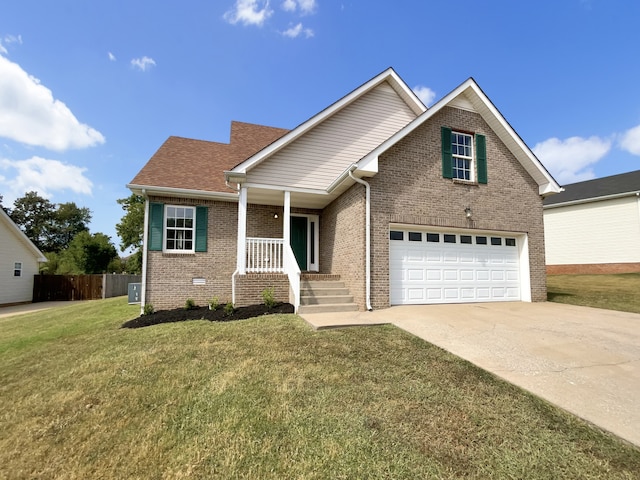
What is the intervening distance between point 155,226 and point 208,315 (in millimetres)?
3822

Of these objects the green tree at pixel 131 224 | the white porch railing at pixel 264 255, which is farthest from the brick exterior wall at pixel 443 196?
the green tree at pixel 131 224

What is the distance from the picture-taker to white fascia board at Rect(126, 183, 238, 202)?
30.8 feet

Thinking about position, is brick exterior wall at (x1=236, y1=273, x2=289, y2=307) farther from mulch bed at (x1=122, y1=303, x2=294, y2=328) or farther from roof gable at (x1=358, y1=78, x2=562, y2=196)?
roof gable at (x1=358, y1=78, x2=562, y2=196)

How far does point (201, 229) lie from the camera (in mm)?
10047

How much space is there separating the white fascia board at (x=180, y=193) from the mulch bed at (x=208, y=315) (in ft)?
12.5

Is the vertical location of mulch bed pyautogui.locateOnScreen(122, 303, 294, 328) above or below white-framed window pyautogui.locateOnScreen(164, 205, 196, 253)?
below

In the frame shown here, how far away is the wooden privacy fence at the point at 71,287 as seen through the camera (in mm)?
20250

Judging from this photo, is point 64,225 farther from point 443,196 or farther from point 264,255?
point 443,196

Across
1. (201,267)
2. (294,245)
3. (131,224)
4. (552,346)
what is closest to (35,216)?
(131,224)

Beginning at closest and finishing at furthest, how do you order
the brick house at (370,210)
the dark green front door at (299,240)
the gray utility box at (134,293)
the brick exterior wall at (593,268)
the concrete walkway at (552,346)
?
the concrete walkway at (552,346) → the brick house at (370,210) → the dark green front door at (299,240) → the gray utility box at (134,293) → the brick exterior wall at (593,268)

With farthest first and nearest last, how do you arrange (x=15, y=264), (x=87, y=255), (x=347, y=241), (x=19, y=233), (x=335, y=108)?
(x=87, y=255), (x=19, y=233), (x=15, y=264), (x=335, y=108), (x=347, y=241)

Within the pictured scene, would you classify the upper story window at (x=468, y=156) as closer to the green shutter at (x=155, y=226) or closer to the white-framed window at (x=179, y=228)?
the white-framed window at (x=179, y=228)

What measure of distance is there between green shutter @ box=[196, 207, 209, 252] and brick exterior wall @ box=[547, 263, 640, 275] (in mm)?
22888

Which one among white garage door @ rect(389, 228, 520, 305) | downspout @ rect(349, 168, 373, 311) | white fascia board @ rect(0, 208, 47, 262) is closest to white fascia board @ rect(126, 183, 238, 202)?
downspout @ rect(349, 168, 373, 311)
